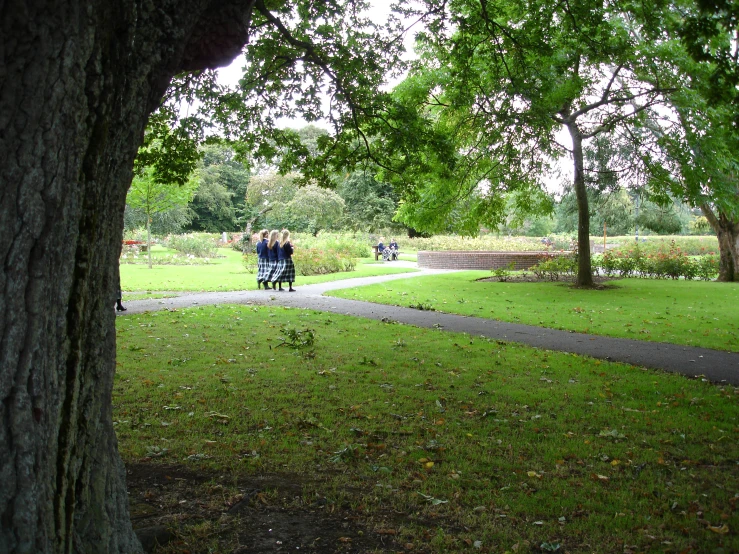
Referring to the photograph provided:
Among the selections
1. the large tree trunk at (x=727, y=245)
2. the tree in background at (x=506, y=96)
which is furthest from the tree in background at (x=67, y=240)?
the large tree trunk at (x=727, y=245)

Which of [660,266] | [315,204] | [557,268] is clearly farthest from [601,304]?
[315,204]

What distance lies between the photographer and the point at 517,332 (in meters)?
11.0

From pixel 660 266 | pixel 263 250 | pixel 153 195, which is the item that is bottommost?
pixel 660 266

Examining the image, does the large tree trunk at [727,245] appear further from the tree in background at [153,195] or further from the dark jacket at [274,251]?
the tree in background at [153,195]

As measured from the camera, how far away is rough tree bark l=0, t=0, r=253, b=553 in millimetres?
2275

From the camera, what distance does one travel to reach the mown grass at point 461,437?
379 centimetres

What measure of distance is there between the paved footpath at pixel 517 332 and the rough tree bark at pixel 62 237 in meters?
7.32

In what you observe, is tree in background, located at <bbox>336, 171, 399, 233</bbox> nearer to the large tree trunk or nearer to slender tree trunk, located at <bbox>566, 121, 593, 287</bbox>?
the large tree trunk

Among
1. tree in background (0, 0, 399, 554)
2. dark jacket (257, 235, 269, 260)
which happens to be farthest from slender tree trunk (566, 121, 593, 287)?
tree in background (0, 0, 399, 554)

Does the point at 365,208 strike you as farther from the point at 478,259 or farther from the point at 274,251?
the point at 274,251

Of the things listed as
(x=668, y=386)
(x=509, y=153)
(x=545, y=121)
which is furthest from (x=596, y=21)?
(x=668, y=386)

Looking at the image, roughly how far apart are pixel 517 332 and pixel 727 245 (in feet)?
52.8

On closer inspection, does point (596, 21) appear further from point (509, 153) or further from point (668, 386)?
point (668, 386)

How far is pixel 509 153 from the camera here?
38.0ft
